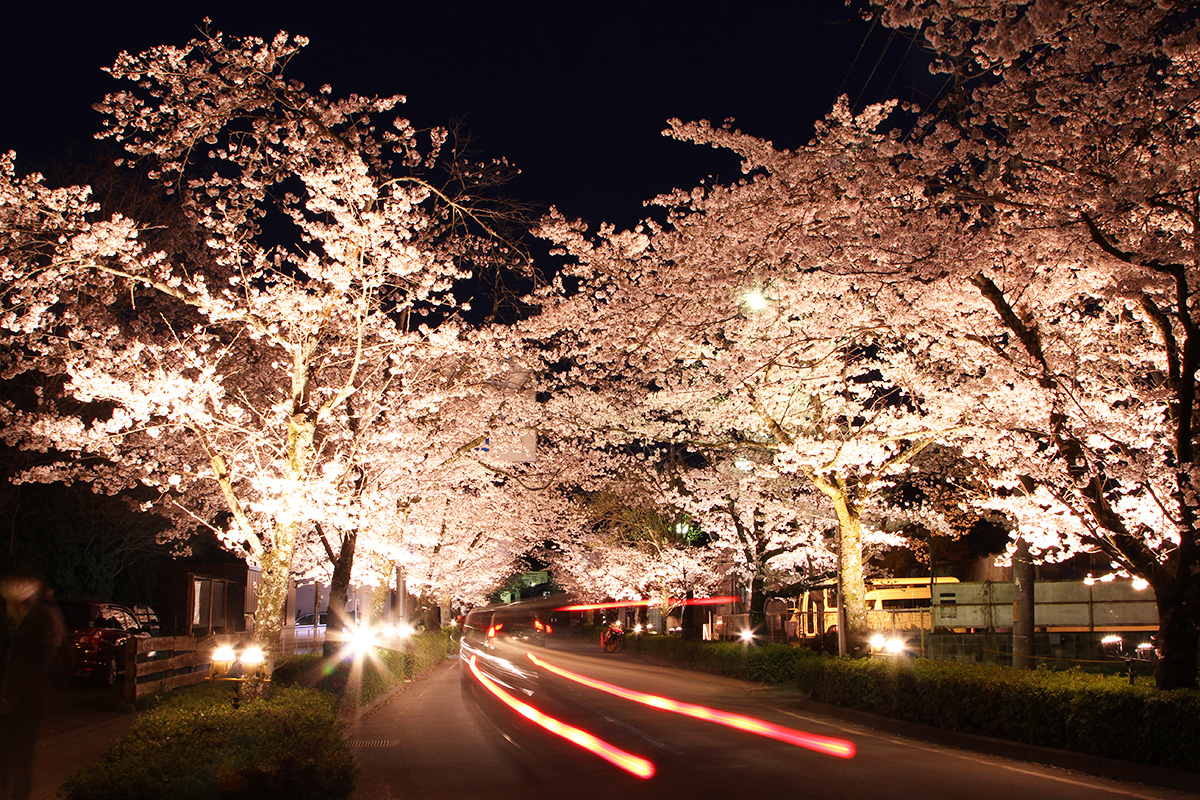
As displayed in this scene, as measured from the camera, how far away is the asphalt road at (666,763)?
8602 millimetres

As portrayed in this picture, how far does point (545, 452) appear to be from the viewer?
89.8 ft

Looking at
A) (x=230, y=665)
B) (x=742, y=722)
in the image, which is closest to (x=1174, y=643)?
(x=742, y=722)

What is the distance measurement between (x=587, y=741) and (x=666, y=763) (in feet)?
7.43

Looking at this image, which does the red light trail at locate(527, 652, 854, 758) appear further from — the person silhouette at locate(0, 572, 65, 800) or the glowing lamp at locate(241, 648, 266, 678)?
the person silhouette at locate(0, 572, 65, 800)

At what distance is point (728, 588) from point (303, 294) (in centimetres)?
3969

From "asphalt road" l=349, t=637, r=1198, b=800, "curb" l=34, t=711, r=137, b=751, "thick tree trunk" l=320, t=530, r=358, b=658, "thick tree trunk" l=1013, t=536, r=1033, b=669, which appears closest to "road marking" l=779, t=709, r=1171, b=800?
"asphalt road" l=349, t=637, r=1198, b=800

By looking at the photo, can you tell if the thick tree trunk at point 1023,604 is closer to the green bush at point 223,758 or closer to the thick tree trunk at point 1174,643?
the thick tree trunk at point 1174,643

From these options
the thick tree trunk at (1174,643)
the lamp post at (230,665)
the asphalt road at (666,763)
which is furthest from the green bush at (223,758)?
the thick tree trunk at (1174,643)

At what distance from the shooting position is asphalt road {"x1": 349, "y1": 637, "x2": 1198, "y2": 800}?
8602mm

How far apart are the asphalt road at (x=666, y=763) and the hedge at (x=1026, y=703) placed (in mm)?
560

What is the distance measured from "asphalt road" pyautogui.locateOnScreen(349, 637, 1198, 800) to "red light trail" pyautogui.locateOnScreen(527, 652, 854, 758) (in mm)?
260

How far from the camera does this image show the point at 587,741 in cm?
1223

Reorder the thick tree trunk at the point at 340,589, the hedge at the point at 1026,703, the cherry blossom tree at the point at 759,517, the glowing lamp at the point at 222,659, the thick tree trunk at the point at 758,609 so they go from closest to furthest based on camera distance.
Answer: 1. the hedge at the point at 1026,703
2. the glowing lamp at the point at 222,659
3. the thick tree trunk at the point at 340,589
4. the cherry blossom tree at the point at 759,517
5. the thick tree trunk at the point at 758,609

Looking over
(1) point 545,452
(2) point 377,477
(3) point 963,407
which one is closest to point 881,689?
(3) point 963,407
